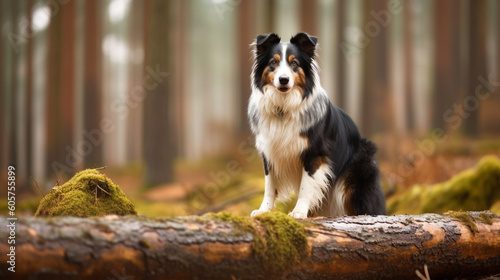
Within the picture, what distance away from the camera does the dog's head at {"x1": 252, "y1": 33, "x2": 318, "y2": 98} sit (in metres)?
4.88

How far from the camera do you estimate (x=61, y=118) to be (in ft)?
58.9

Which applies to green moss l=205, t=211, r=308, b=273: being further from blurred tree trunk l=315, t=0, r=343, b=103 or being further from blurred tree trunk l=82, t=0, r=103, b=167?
blurred tree trunk l=315, t=0, r=343, b=103

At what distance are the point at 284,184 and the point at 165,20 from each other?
10248 mm

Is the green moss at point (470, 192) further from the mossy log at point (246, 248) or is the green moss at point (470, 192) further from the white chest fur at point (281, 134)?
the white chest fur at point (281, 134)

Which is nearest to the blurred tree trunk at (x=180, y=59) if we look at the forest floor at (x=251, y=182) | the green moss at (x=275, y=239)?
the forest floor at (x=251, y=182)

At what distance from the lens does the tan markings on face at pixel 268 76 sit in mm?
4973

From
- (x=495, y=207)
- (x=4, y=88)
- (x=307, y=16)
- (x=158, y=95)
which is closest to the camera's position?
(x=495, y=207)

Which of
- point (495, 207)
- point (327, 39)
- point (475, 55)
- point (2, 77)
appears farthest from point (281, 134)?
point (327, 39)

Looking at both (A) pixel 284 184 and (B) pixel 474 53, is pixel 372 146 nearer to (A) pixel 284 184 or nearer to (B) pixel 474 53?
(A) pixel 284 184

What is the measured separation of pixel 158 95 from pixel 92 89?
580 centimetres

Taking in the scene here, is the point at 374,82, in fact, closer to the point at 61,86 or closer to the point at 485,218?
the point at 61,86

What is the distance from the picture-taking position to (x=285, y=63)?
16.1 ft

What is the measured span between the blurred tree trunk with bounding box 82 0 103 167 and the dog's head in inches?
569

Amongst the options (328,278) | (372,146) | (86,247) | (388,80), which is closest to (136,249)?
(86,247)
